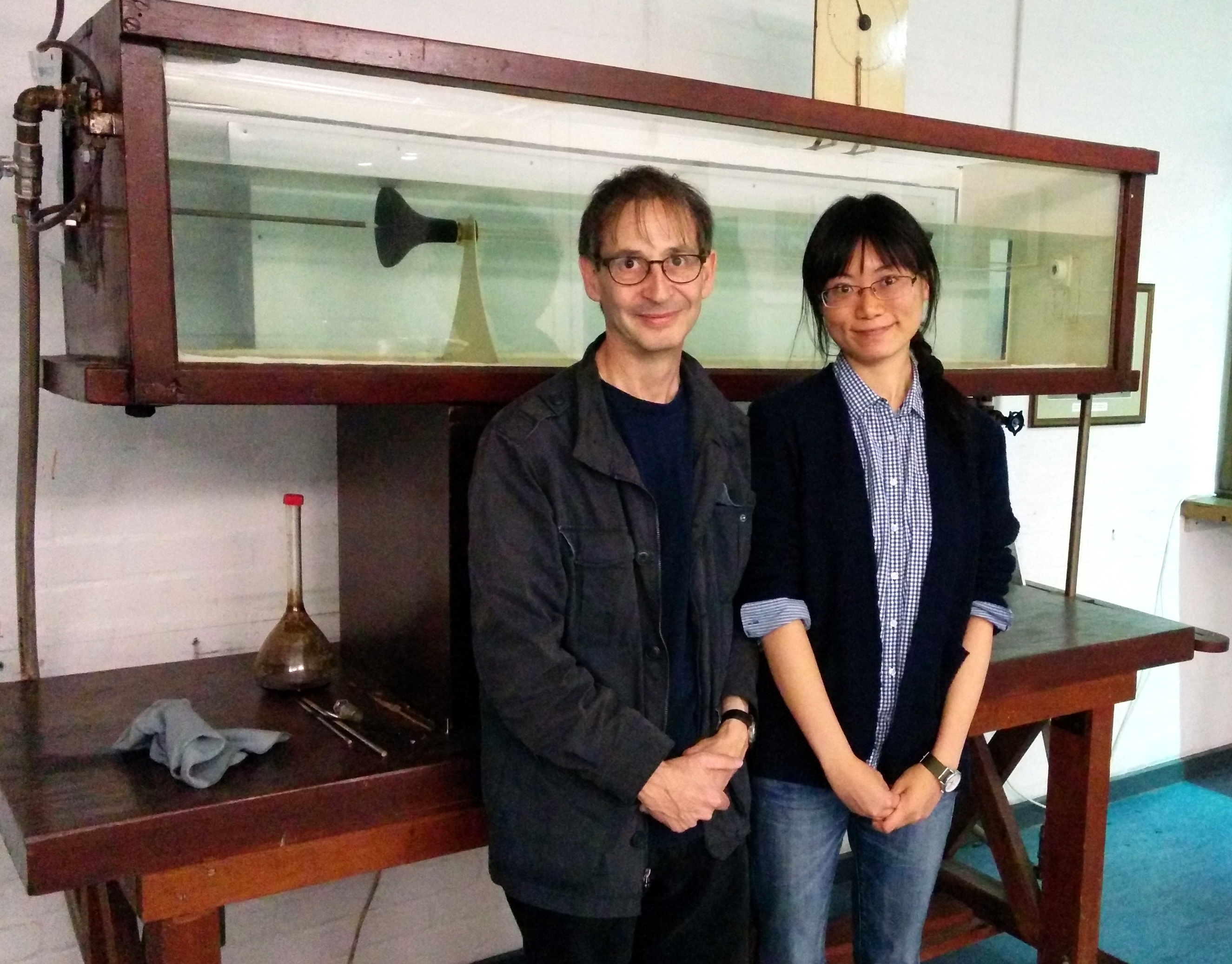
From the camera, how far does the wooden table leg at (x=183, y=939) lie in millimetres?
1088

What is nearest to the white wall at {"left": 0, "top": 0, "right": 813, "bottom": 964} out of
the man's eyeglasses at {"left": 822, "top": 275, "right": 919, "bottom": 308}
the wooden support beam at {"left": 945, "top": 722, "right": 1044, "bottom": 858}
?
the man's eyeglasses at {"left": 822, "top": 275, "right": 919, "bottom": 308}

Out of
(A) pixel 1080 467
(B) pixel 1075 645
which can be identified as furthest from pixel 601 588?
(A) pixel 1080 467

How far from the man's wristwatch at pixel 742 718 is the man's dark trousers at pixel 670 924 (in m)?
0.13

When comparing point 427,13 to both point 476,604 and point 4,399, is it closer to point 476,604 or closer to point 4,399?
point 4,399

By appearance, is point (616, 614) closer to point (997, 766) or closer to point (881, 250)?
point (881, 250)

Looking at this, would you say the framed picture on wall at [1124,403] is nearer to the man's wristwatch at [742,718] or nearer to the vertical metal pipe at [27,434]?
the man's wristwatch at [742,718]

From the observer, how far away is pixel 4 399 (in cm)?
150

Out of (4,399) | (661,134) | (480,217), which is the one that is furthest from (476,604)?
(4,399)

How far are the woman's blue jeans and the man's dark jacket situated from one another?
0.90ft

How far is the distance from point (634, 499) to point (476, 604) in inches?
8.0

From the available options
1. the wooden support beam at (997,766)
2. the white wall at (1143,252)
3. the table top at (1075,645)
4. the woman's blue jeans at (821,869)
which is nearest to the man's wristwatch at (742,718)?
the woman's blue jeans at (821,869)

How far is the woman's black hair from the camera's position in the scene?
130cm

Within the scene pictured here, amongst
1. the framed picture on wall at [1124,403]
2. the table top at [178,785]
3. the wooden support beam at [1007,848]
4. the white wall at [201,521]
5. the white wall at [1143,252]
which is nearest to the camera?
the table top at [178,785]

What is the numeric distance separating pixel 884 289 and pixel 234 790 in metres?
0.94
